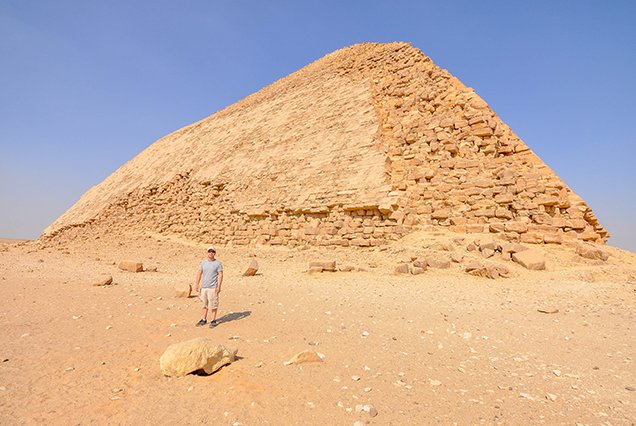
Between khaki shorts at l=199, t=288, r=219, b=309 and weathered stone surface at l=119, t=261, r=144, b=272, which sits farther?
weathered stone surface at l=119, t=261, r=144, b=272

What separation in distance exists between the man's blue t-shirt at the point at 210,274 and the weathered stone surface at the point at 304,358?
202 cm

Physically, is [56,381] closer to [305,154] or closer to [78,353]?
[78,353]

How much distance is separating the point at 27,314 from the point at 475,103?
40.0 ft

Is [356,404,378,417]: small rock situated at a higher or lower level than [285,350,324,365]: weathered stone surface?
lower

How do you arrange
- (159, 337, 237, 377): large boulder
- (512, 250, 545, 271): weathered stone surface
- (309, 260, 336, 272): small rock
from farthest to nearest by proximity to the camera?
(309, 260, 336, 272): small rock < (512, 250, 545, 271): weathered stone surface < (159, 337, 237, 377): large boulder

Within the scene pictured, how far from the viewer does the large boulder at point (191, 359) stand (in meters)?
3.05

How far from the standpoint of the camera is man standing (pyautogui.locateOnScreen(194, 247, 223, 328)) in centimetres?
481

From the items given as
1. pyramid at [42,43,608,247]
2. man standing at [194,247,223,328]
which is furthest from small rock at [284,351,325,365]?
pyramid at [42,43,608,247]

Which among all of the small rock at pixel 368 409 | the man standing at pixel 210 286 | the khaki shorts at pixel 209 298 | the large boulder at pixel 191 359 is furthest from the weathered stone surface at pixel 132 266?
the small rock at pixel 368 409

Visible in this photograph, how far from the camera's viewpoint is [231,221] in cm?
1577

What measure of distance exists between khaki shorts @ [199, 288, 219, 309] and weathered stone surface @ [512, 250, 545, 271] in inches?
263

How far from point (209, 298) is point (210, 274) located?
33 centimetres

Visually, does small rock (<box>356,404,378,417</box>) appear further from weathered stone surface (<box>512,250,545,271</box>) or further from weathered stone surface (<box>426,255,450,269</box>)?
weathered stone surface (<box>512,250,545,271</box>)

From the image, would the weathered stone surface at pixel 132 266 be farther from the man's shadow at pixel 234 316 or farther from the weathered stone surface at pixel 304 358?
the weathered stone surface at pixel 304 358
